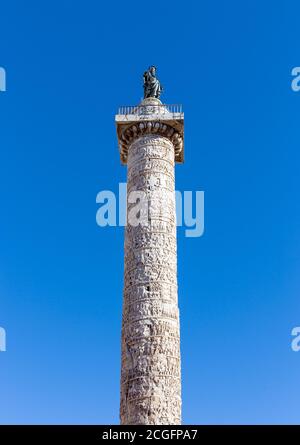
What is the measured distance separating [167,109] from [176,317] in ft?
15.9

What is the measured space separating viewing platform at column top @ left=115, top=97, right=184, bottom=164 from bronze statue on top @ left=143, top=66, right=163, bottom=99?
2.27 feet

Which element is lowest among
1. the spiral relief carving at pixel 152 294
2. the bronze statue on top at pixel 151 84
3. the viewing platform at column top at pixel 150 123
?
the spiral relief carving at pixel 152 294

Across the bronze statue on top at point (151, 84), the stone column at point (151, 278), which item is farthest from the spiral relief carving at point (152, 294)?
the bronze statue on top at point (151, 84)

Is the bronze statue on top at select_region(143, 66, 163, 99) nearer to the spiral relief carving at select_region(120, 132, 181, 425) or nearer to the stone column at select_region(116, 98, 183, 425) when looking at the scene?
the stone column at select_region(116, 98, 183, 425)

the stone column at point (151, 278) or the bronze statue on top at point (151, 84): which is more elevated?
the bronze statue on top at point (151, 84)

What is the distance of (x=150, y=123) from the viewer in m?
14.2

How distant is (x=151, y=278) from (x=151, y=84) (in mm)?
5330

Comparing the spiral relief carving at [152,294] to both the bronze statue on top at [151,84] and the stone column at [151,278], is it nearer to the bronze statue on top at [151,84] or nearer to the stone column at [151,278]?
the stone column at [151,278]

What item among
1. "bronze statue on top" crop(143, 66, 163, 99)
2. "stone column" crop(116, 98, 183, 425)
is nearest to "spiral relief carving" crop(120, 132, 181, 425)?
"stone column" crop(116, 98, 183, 425)

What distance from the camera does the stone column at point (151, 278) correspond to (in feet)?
37.7

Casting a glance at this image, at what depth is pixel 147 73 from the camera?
15.8 m

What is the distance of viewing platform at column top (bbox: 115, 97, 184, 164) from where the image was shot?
14.2 meters
